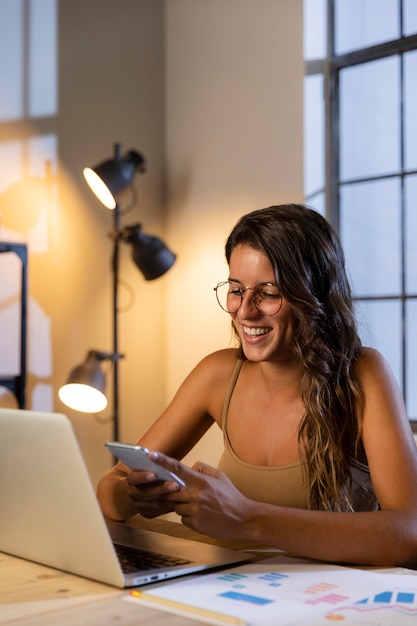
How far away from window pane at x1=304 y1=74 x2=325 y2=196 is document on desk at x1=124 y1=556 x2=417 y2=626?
2511 millimetres

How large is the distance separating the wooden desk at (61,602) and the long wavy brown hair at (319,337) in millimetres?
603

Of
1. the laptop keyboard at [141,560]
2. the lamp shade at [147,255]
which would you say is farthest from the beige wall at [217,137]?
the laptop keyboard at [141,560]

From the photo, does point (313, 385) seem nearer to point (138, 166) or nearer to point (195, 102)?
point (138, 166)

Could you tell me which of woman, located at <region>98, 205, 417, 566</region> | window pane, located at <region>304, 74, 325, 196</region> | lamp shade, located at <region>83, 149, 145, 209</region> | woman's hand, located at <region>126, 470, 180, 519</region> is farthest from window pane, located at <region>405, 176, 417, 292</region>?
woman's hand, located at <region>126, 470, 180, 519</region>

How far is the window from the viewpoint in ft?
11.0

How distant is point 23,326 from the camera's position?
3027mm

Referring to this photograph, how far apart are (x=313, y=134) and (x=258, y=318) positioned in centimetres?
204

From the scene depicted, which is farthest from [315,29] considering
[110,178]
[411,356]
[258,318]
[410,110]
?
[258,318]

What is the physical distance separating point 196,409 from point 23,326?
1295mm

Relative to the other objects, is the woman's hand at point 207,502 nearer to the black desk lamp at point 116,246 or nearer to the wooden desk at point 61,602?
the wooden desk at point 61,602

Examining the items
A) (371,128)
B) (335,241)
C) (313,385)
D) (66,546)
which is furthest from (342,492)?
(371,128)

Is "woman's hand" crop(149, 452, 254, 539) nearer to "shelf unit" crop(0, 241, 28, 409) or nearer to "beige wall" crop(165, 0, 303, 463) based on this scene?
"shelf unit" crop(0, 241, 28, 409)

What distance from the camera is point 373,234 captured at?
3449mm

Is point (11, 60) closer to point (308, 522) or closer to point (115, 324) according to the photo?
point (115, 324)
